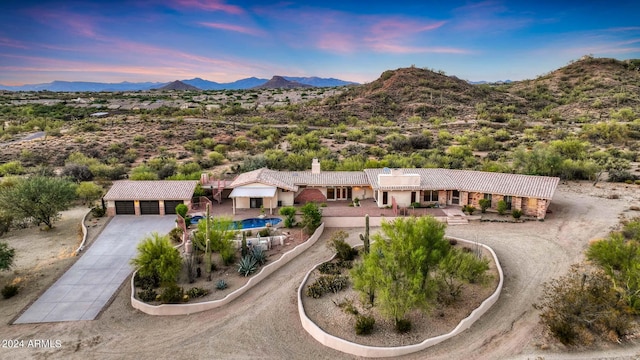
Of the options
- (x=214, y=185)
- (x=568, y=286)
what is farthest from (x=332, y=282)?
(x=214, y=185)

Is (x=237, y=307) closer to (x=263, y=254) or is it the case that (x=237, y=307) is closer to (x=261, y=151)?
(x=263, y=254)

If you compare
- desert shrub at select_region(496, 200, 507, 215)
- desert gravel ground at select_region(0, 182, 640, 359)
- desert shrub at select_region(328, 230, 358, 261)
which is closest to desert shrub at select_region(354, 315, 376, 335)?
desert gravel ground at select_region(0, 182, 640, 359)

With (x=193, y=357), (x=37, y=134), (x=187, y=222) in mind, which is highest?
(x=37, y=134)

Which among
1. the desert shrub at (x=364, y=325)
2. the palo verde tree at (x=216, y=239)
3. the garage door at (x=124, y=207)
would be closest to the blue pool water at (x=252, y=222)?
the palo verde tree at (x=216, y=239)

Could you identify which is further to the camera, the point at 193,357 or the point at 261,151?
the point at 261,151

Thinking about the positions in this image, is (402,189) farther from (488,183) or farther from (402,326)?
(402,326)
